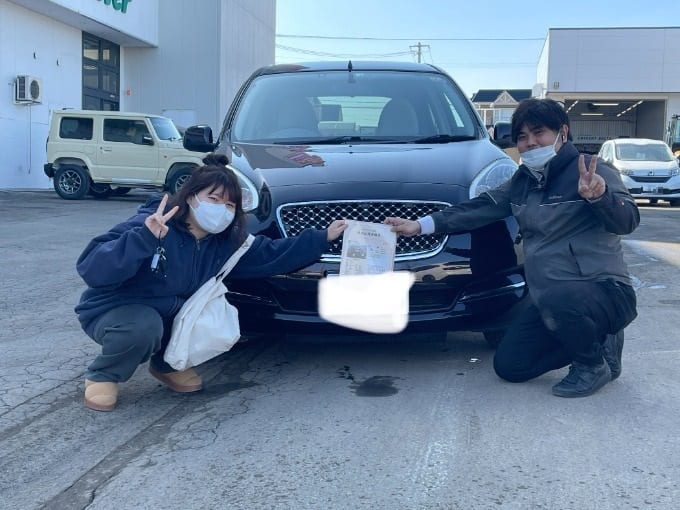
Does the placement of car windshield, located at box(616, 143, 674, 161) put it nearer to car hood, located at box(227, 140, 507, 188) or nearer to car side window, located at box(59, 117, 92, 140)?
car side window, located at box(59, 117, 92, 140)

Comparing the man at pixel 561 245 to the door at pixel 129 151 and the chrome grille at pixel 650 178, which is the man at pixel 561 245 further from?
the chrome grille at pixel 650 178

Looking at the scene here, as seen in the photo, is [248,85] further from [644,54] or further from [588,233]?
[644,54]

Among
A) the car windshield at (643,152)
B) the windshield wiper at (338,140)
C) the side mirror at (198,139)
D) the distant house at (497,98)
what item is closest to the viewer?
the windshield wiper at (338,140)

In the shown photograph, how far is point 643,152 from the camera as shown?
62.8 ft

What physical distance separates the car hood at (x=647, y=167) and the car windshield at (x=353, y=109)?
44.3 feet

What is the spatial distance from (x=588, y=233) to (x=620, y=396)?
81cm

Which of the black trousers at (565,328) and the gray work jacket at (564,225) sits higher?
the gray work jacket at (564,225)

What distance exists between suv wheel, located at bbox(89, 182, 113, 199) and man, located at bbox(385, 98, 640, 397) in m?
14.9

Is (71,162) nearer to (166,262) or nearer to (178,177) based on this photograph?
(178,177)

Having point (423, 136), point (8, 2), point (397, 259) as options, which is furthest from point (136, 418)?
point (8, 2)

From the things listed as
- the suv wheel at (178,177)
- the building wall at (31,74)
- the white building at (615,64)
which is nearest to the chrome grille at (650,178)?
the suv wheel at (178,177)

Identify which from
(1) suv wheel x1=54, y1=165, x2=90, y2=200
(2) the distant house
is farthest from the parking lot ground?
(2) the distant house

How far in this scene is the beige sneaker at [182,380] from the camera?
3.92 metres

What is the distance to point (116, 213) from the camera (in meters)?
14.4
